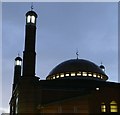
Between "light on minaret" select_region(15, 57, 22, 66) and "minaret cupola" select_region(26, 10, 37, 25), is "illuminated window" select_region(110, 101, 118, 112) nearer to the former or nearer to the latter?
"minaret cupola" select_region(26, 10, 37, 25)

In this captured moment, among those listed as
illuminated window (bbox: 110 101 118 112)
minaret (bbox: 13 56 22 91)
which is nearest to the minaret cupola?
minaret (bbox: 13 56 22 91)

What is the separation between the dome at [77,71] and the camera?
42.8 m

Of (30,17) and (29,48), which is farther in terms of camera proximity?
(30,17)

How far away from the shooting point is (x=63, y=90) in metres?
36.6

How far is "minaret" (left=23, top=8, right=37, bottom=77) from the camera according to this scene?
111ft

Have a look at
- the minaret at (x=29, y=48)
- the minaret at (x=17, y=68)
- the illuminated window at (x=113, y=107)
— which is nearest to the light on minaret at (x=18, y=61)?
the minaret at (x=17, y=68)

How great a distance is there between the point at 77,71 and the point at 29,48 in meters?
10.9

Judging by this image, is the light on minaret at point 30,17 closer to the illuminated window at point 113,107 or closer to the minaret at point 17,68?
the minaret at point 17,68

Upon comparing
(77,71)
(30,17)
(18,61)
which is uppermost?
(30,17)

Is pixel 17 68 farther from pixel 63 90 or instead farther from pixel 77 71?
pixel 63 90

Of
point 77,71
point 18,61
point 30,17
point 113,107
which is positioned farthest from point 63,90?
point 18,61

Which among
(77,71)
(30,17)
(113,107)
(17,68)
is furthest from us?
(17,68)

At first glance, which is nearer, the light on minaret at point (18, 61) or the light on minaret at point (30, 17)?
the light on minaret at point (30, 17)

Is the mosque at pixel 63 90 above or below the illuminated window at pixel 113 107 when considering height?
above
